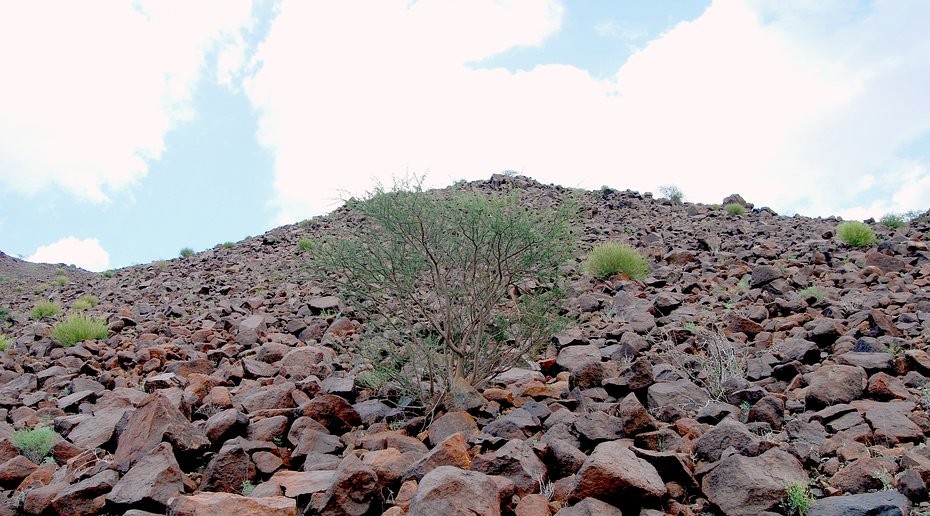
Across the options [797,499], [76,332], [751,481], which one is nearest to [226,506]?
[751,481]

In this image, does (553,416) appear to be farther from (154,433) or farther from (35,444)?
(35,444)

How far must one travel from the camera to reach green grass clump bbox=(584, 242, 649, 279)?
11266 mm

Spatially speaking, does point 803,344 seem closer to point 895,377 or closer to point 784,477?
point 895,377

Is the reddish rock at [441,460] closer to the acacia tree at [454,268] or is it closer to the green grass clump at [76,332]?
the acacia tree at [454,268]

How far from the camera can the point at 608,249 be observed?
461 inches

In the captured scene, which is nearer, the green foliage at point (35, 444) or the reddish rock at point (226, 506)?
the reddish rock at point (226, 506)

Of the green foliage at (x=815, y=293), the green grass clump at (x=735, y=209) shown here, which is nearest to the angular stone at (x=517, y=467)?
the green foliage at (x=815, y=293)

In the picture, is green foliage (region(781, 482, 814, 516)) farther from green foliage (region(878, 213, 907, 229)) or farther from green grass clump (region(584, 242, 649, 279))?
green foliage (region(878, 213, 907, 229))

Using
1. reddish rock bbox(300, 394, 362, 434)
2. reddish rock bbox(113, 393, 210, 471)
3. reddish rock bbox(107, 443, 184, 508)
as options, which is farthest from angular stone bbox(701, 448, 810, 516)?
reddish rock bbox(113, 393, 210, 471)

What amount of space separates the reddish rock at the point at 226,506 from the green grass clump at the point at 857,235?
38.8 feet

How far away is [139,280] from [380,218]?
15.8 meters

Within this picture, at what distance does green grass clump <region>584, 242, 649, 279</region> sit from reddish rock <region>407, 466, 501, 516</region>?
27.2 feet

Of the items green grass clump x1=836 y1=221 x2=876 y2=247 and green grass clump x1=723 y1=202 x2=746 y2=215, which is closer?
green grass clump x1=836 y1=221 x2=876 y2=247

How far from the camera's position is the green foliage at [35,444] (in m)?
5.02
